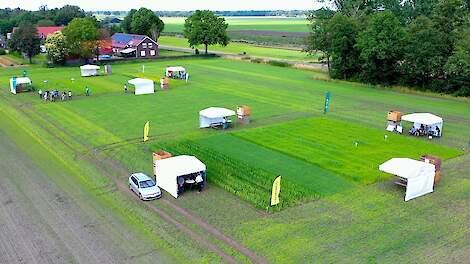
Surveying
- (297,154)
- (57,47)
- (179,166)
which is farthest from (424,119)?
(57,47)

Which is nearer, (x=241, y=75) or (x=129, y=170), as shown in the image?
(x=129, y=170)

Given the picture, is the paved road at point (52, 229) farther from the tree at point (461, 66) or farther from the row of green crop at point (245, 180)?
the tree at point (461, 66)

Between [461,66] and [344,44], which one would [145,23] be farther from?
[461,66]

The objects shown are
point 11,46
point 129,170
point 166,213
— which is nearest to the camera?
point 166,213

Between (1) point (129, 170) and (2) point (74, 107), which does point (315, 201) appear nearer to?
(1) point (129, 170)

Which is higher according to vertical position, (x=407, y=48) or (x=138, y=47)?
(x=407, y=48)

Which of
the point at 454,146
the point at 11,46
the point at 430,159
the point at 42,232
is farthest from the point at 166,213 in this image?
the point at 11,46

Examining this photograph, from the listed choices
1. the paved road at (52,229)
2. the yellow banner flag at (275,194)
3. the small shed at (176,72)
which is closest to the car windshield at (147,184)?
the paved road at (52,229)
